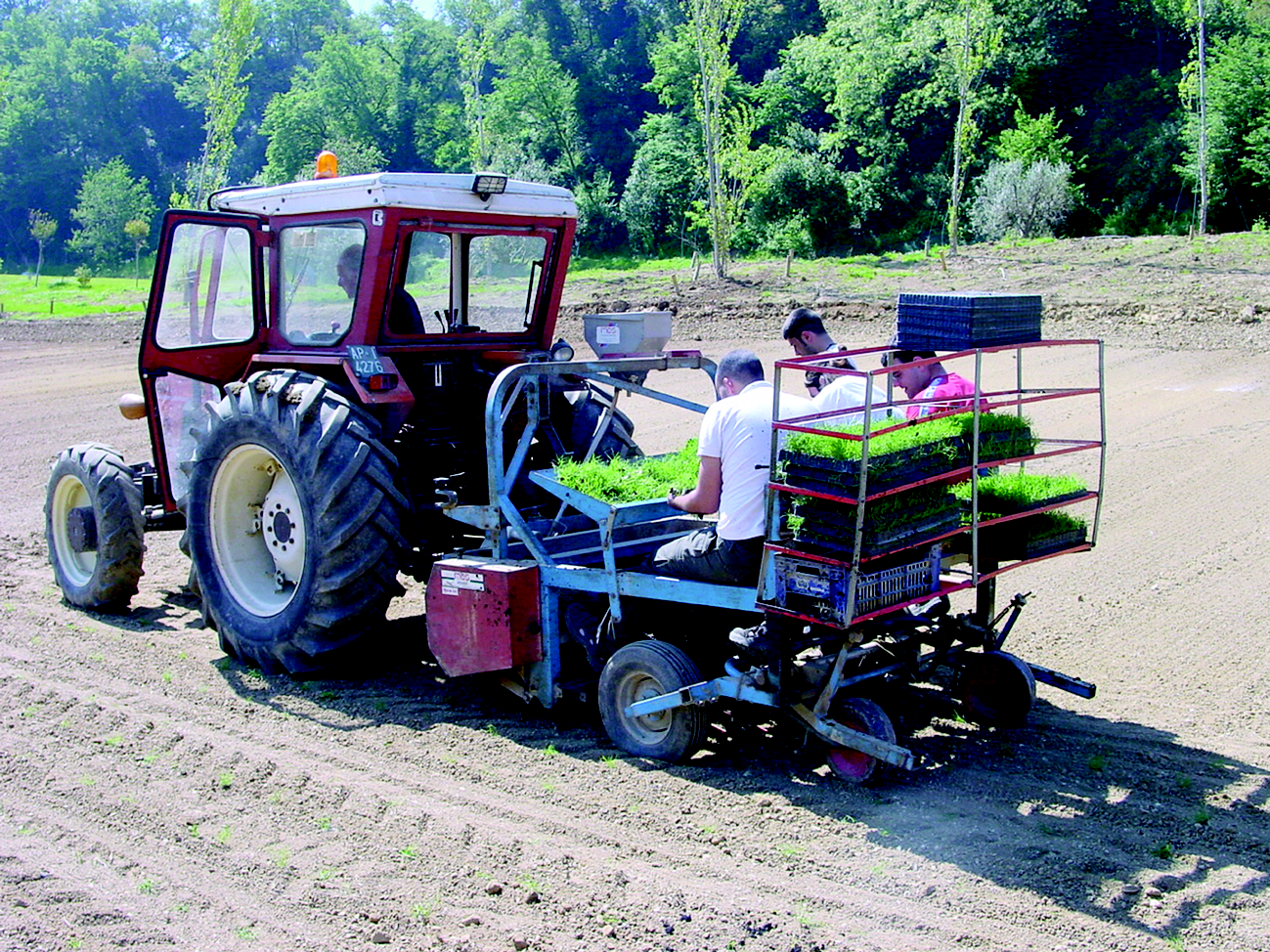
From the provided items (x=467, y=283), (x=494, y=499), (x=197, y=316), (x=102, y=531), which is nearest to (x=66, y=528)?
(x=102, y=531)

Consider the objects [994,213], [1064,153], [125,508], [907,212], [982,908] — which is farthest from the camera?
[907,212]

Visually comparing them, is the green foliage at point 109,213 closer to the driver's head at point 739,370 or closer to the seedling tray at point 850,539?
the driver's head at point 739,370

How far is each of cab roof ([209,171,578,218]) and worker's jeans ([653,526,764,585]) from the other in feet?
7.62

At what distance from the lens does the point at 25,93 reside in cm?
7775

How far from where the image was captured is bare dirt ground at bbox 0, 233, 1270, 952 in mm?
4199

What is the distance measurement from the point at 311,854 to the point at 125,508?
13.2 feet

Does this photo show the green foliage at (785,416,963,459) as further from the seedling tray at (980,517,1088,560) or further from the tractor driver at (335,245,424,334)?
the tractor driver at (335,245,424,334)

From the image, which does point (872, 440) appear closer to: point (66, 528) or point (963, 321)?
point (963, 321)

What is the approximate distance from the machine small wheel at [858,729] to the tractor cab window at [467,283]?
338 centimetres

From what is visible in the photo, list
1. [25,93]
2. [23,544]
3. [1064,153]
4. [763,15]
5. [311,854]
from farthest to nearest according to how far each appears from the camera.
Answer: [25,93], [763,15], [1064,153], [23,544], [311,854]

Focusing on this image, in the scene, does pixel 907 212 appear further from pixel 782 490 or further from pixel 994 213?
pixel 782 490

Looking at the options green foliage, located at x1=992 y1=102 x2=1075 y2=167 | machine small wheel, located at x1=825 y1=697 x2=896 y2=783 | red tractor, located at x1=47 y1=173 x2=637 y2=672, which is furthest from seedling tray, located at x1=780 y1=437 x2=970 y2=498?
green foliage, located at x1=992 y1=102 x2=1075 y2=167

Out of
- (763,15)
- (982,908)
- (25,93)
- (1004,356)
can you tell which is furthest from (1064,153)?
(25,93)

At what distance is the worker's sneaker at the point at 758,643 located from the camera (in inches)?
206
